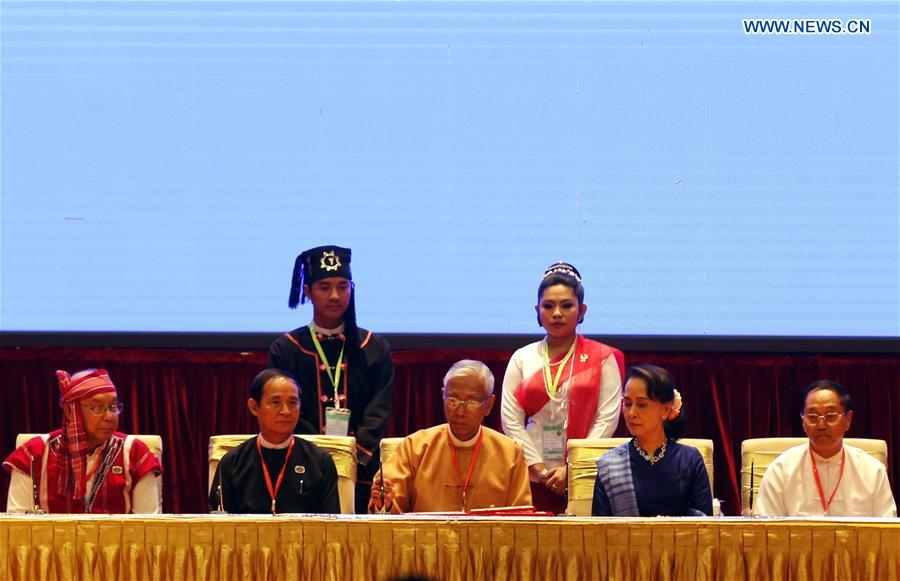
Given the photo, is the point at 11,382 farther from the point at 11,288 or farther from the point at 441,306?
the point at 441,306

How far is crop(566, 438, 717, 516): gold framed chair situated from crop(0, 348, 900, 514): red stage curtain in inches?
55.4

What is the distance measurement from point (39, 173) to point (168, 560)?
2.57 meters

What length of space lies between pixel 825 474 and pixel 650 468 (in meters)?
0.67

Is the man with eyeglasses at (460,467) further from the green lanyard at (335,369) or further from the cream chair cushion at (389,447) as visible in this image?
the green lanyard at (335,369)

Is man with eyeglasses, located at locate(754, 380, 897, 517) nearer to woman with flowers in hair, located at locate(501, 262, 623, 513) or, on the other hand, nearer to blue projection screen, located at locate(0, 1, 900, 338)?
woman with flowers in hair, located at locate(501, 262, 623, 513)

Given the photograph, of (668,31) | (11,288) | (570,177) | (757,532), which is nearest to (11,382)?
(11,288)

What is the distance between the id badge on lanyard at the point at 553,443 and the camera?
4621 millimetres

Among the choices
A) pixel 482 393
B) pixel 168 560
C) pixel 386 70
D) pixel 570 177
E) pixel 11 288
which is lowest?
pixel 168 560

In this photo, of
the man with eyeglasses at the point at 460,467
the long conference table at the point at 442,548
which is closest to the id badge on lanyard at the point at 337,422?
the man with eyeglasses at the point at 460,467

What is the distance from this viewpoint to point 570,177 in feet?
17.4

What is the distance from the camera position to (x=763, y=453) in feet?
14.3

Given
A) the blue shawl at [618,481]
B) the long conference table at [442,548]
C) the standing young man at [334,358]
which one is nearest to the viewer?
the long conference table at [442,548]

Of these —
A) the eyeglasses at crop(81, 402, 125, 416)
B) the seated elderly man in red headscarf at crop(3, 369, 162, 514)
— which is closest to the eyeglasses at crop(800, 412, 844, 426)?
the seated elderly man in red headscarf at crop(3, 369, 162, 514)

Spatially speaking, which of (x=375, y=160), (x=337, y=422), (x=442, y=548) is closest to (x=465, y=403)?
(x=337, y=422)
